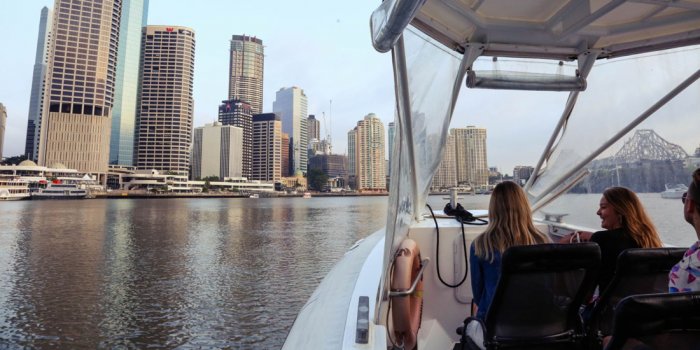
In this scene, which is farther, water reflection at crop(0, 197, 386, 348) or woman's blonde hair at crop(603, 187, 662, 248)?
water reflection at crop(0, 197, 386, 348)

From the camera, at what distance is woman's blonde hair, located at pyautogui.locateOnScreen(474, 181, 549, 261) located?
1.77 metres

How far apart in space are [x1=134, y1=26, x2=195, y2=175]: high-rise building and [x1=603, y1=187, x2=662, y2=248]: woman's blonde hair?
11546 cm

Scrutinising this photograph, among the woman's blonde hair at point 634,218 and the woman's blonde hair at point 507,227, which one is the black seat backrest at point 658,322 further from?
the woman's blonde hair at point 634,218

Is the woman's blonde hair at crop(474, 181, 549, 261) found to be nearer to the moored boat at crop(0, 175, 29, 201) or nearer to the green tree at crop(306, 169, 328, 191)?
the moored boat at crop(0, 175, 29, 201)

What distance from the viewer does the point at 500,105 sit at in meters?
3.18

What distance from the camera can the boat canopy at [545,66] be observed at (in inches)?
80.5

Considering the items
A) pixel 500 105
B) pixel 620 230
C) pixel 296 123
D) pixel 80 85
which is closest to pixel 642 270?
pixel 620 230

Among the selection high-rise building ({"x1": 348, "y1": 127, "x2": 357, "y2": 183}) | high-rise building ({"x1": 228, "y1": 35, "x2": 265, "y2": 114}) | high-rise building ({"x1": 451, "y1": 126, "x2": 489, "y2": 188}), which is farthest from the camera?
high-rise building ({"x1": 228, "y1": 35, "x2": 265, "y2": 114})

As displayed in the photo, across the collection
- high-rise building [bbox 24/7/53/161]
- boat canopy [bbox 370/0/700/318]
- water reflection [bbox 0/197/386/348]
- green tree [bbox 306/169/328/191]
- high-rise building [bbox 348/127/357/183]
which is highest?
high-rise building [bbox 24/7/53/161]

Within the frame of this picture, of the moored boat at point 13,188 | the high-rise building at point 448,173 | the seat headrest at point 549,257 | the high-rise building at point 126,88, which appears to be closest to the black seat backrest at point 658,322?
the seat headrest at point 549,257

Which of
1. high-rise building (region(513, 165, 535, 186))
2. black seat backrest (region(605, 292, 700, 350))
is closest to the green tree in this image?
high-rise building (region(513, 165, 535, 186))

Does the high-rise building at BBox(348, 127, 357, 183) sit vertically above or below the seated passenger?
above

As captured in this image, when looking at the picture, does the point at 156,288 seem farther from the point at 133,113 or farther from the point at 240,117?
the point at 240,117

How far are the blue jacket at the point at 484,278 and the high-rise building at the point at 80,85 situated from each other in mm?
103463
